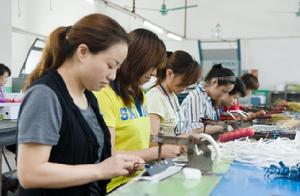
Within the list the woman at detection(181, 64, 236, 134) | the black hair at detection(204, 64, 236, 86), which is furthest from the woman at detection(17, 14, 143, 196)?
the black hair at detection(204, 64, 236, 86)

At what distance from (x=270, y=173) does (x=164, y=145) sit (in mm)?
446

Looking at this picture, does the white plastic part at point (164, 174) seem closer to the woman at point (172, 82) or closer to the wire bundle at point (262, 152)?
the wire bundle at point (262, 152)

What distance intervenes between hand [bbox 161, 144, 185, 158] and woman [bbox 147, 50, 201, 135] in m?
0.53

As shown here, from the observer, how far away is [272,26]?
27.9ft

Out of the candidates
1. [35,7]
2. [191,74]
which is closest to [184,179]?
[191,74]

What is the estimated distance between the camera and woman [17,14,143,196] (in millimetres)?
1027

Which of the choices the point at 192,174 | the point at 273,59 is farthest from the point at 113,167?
the point at 273,59

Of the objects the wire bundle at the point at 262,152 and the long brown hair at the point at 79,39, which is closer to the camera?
the long brown hair at the point at 79,39

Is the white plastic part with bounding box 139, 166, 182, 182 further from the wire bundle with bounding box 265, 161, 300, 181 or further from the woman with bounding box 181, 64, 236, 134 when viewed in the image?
the woman with bounding box 181, 64, 236, 134

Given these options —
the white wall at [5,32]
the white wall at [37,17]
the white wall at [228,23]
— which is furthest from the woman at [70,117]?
the white wall at [37,17]

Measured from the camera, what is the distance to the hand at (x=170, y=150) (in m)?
1.56

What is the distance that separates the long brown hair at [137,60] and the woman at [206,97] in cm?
116

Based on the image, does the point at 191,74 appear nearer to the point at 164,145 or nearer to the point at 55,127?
the point at 164,145

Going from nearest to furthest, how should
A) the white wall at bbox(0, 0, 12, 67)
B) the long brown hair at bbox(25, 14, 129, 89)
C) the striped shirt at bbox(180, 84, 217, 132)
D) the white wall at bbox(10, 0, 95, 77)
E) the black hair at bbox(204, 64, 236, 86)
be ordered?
the long brown hair at bbox(25, 14, 129, 89)
the striped shirt at bbox(180, 84, 217, 132)
the black hair at bbox(204, 64, 236, 86)
the white wall at bbox(0, 0, 12, 67)
the white wall at bbox(10, 0, 95, 77)
